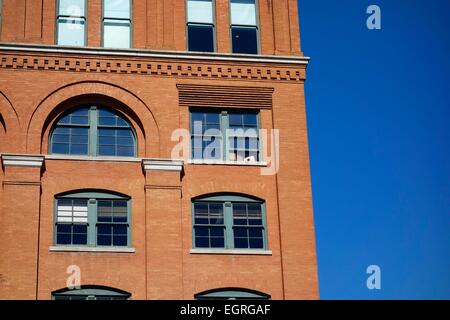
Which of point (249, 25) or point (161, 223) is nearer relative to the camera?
point (161, 223)

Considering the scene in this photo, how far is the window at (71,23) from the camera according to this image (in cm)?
3881

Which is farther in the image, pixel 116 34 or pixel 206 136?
pixel 116 34

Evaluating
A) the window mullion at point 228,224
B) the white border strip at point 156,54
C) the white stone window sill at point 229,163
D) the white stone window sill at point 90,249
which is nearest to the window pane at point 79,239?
the white stone window sill at point 90,249

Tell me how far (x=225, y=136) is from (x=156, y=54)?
13.2 feet

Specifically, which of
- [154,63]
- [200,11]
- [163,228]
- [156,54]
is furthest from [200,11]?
[163,228]

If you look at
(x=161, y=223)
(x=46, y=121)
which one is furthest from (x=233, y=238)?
(x=46, y=121)

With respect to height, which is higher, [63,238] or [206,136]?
[206,136]

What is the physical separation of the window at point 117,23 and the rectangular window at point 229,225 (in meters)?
7.06

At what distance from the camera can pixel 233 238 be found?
36812 mm

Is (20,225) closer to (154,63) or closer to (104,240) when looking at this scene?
(104,240)

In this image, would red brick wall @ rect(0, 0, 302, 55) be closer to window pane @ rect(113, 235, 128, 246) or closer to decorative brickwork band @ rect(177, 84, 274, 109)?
decorative brickwork band @ rect(177, 84, 274, 109)

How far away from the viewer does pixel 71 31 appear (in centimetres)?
3897

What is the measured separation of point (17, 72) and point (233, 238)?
992 cm
